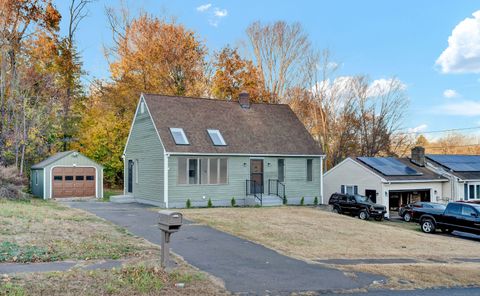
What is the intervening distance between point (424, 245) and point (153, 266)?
11737mm

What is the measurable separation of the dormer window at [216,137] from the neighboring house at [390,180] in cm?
1175

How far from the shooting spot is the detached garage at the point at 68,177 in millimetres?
28734

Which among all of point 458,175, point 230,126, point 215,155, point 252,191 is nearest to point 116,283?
point 215,155

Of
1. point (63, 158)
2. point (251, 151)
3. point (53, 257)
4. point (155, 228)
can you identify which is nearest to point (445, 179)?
point (251, 151)

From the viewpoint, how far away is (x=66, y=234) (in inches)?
518

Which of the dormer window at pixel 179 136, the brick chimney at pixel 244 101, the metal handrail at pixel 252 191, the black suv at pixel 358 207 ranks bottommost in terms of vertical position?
the black suv at pixel 358 207

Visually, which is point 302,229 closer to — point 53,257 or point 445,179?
point 53,257

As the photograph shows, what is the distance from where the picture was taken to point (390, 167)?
32844 mm

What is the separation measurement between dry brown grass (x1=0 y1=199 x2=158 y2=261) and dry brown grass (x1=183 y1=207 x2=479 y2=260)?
4.14m

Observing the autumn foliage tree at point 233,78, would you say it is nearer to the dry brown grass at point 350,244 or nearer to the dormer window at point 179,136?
the dormer window at point 179,136

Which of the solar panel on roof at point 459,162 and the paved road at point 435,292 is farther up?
the solar panel on roof at point 459,162

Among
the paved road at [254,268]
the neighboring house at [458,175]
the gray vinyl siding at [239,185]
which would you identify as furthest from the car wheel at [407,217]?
the paved road at [254,268]

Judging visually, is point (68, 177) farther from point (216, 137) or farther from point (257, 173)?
point (257, 173)

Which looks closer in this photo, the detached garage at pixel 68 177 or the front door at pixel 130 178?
the front door at pixel 130 178
